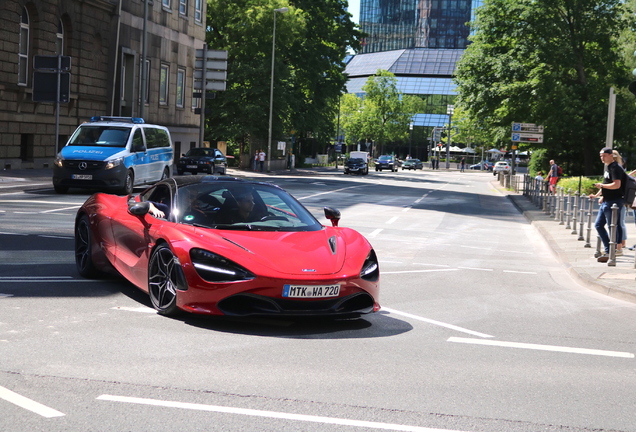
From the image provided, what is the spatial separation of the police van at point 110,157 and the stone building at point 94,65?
2.16 meters

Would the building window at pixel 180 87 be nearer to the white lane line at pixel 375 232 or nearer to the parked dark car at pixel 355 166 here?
the parked dark car at pixel 355 166

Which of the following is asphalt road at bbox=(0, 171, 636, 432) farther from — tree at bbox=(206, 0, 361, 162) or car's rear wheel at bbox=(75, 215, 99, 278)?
tree at bbox=(206, 0, 361, 162)

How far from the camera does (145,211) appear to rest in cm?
820

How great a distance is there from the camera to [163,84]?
4853cm

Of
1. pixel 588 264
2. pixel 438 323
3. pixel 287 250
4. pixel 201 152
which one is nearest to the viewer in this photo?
pixel 287 250

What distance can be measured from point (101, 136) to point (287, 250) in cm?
1818

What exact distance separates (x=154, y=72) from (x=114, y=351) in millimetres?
41977

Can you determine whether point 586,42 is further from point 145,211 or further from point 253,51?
point 145,211

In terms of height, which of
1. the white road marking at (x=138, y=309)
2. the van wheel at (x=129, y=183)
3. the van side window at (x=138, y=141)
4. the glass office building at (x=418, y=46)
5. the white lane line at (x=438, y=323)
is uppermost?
the glass office building at (x=418, y=46)

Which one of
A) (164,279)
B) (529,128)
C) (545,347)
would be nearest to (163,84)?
(529,128)

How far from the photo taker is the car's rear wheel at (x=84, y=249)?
9452 mm

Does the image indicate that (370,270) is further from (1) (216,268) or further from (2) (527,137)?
(2) (527,137)

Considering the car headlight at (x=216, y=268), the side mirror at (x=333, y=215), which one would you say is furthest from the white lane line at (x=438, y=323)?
the car headlight at (x=216, y=268)

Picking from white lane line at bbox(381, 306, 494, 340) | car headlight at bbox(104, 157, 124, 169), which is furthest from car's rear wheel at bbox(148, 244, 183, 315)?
car headlight at bbox(104, 157, 124, 169)
